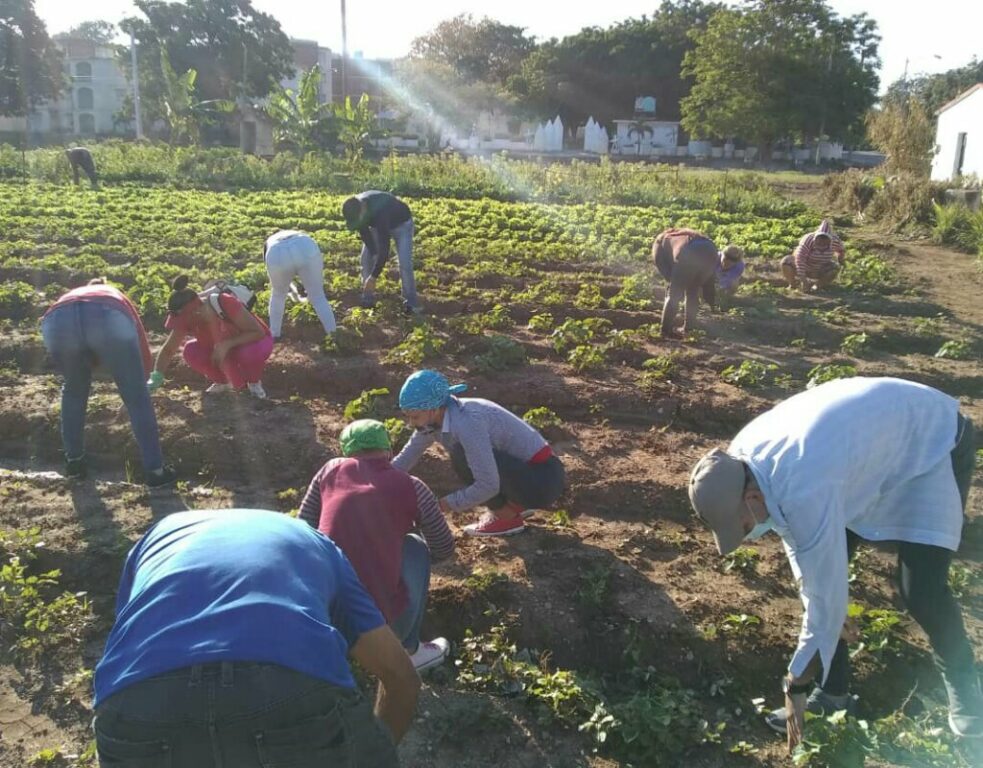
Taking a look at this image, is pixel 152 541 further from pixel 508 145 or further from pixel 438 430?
pixel 508 145

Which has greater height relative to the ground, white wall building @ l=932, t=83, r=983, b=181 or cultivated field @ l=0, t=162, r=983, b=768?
white wall building @ l=932, t=83, r=983, b=181

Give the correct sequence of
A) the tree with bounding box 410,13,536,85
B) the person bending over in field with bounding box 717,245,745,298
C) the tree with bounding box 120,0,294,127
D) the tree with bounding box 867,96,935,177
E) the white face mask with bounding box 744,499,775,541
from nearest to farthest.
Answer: the white face mask with bounding box 744,499,775,541 → the person bending over in field with bounding box 717,245,745,298 → the tree with bounding box 867,96,935,177 → the tree with bounding box 120,0,294,127 → the tree with bounding box 410,13,536,85

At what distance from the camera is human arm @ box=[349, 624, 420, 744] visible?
7.16 ft

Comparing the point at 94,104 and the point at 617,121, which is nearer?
the point at 617,121

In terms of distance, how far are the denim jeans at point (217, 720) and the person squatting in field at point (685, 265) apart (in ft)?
22.2

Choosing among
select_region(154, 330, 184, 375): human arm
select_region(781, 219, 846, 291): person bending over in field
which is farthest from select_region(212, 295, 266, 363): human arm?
select_region(781, 219, 846, 291): person bending over in field

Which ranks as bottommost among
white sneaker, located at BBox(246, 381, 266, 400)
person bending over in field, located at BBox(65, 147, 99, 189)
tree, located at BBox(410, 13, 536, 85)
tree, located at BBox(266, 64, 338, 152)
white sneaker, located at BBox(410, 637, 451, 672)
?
white sneaker, located at BBox(410, 637, 451, 672)

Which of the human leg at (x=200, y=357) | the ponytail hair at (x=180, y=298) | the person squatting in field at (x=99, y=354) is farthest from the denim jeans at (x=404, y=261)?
the person squatting in field at (x=99, y=354)

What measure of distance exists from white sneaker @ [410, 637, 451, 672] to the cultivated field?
84mm

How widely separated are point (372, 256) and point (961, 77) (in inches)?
2912

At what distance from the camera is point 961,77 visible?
66.9m

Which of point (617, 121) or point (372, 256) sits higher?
point (617, 121)

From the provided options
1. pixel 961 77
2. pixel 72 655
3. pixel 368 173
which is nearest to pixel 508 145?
pixel 368 173

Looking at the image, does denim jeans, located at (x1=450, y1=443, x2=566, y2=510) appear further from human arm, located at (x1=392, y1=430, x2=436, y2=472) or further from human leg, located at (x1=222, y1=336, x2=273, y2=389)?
human leg, located at (x1=222, y1=336, x2=273, y2=389)
